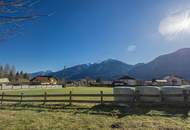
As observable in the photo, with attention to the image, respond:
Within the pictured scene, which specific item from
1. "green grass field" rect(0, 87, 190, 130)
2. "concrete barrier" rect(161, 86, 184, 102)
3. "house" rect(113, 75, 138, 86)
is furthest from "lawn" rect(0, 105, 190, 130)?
"house" rect(113, 75, 138, 86)

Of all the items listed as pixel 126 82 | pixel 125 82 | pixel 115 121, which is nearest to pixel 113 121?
pixel 115 121

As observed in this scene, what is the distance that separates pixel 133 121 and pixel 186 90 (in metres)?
4.88

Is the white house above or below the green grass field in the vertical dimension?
above

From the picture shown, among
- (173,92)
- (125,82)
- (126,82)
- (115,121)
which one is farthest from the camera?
(126,82)

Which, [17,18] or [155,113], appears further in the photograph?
[155,113]

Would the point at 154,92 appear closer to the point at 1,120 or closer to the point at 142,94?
the point at 142,94

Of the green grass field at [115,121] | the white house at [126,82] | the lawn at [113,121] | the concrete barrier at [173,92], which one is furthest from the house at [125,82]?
the lawn at [113,121]

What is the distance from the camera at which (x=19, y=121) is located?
1135cm

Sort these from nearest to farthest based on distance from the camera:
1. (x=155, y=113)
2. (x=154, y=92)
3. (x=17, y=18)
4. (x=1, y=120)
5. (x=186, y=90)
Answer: (x=17, y=18)
(x=1, y=120)
(x=155, y=113)
(x=186, y=90)
(x=154, y=92)

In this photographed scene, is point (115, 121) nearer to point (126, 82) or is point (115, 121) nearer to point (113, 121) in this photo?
point (113, 121)

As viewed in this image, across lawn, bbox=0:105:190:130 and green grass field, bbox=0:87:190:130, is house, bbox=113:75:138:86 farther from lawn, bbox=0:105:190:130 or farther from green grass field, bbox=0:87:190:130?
lawn, bbox=0:105:190:130

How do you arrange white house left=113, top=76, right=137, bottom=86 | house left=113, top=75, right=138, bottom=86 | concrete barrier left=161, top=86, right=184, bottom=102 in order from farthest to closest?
white house left=113, top=76, right=137, bottom=86 < house left=113, top=75, right=138, bottom=86 < concrete barrier left=161, top=86, right=184, bottom=102

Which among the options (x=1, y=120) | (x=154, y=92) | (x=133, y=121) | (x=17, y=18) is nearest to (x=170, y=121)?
(x=133, y=121)

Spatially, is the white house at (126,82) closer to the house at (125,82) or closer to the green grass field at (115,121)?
the house at (125,82)
